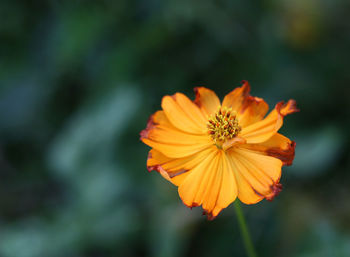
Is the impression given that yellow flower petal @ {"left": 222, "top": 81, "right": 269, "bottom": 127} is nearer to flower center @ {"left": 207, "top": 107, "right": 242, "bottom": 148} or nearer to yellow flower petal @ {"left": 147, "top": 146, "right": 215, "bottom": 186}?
flower center @ {"left": 207, "top": 107, "right": 242, "bottom": 148}

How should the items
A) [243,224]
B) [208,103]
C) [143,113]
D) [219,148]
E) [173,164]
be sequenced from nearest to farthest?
[243,224]
[173,164]
[219,148]
[208,103]
[143,113]

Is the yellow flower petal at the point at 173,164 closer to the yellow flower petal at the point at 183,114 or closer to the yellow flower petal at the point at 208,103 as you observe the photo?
the yellow flower petal at the point at 183,114

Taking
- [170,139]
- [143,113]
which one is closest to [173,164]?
[170,139]

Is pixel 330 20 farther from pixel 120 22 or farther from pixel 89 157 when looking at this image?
pixel 89 157

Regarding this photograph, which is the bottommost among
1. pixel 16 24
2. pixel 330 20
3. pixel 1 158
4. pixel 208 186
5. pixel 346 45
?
pixel 208 186

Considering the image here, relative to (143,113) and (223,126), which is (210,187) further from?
(143,113)

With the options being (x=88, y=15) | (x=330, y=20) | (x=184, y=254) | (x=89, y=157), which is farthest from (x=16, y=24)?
(x=330, y=20)

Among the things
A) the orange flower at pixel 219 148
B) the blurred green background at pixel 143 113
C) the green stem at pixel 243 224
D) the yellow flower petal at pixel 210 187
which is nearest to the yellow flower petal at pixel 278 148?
the orange flower at pixel 219 148

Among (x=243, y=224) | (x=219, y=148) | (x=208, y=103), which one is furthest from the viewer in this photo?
(x=208, y=103)

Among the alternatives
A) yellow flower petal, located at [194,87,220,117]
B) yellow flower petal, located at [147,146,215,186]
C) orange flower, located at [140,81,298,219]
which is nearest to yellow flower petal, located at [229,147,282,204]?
orange flower, located at [140,81,298,219]
